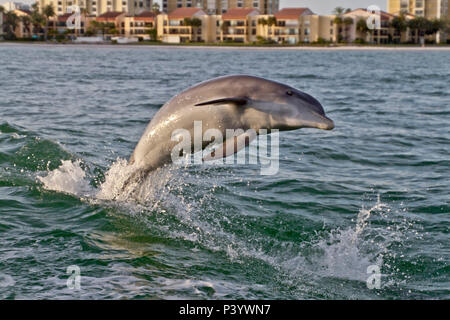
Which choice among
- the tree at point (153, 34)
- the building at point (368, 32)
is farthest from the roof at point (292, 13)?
the tree at point (153, 34)

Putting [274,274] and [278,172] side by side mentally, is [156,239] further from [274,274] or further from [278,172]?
[278,172]

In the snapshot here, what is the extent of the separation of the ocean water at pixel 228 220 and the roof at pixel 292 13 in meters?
145

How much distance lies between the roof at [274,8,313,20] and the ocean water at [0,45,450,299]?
145022mm

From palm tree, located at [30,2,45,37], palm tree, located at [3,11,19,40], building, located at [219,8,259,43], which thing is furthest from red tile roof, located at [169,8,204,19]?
palm tree, located at [3,11,19,40]

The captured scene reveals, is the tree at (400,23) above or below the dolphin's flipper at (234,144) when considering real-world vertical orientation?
above

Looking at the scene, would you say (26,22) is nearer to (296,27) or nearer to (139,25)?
(139,25)

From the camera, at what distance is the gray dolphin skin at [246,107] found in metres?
7.62

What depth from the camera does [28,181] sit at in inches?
438

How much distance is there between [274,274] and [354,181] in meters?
5.34

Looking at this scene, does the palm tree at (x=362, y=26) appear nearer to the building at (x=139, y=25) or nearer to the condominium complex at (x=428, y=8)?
the condominium complex at (x=428, y=8)

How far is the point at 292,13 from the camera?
160m

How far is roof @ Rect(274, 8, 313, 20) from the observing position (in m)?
159

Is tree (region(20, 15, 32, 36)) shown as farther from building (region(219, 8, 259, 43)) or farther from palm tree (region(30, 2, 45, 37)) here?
building (region(219, 8, 259, 43))
